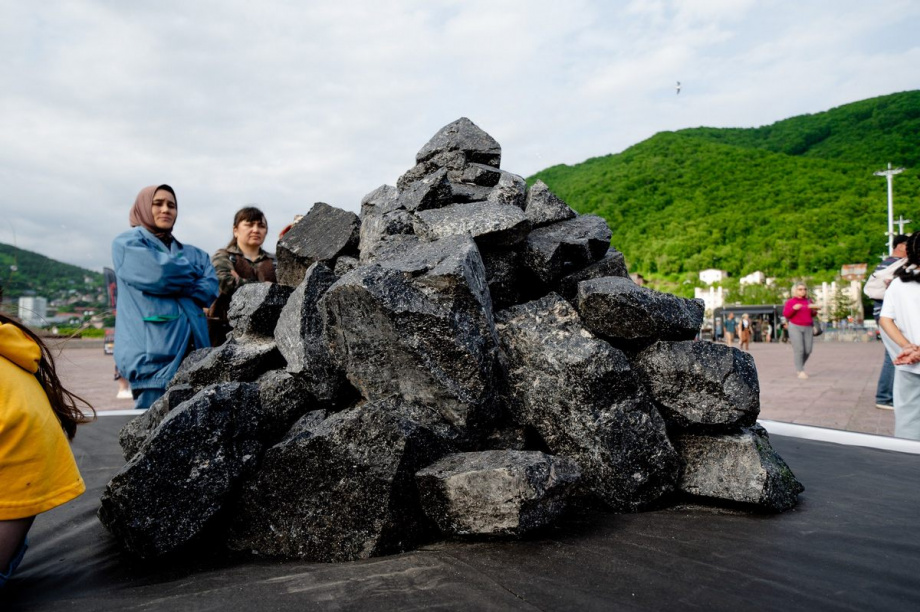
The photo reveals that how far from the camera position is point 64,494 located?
224cm

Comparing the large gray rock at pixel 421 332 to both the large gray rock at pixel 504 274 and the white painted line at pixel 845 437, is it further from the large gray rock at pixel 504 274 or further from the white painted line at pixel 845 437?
the white painted line at pixel 845 437

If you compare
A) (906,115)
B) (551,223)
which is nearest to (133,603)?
(551,223)

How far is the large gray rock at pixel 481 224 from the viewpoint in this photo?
3791mm

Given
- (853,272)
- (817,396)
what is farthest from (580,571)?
(853,272)

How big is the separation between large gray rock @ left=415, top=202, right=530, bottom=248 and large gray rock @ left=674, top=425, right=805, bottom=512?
1689 mm

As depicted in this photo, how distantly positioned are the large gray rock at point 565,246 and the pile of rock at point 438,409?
22 mm

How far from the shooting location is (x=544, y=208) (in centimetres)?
465

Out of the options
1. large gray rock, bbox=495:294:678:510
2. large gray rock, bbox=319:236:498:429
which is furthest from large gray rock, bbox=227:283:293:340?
large gray rock, bbox=495:294:678:510

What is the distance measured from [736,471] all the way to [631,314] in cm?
104

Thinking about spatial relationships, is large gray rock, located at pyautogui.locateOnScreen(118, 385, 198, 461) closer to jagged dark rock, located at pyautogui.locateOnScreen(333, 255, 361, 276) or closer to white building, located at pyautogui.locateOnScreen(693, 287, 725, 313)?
jagged dark rock, located at pyautogui.locateOnScreen(333, 255, 361, 276)

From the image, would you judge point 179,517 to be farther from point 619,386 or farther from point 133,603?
point 619,386

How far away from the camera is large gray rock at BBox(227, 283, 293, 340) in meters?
4.18

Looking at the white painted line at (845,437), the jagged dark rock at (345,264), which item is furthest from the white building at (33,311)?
the white painted line at (845,437)

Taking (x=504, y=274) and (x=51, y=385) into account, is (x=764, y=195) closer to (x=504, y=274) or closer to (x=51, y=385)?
(x=504, y=274)
